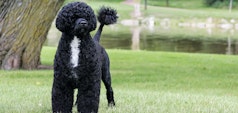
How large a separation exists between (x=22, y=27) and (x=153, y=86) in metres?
3.94

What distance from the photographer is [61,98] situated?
19.8 ft

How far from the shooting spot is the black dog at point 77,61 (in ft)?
18.7

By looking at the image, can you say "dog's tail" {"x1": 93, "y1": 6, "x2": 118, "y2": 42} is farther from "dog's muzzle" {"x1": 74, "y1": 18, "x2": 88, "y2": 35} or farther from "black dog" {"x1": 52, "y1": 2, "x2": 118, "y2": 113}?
"dog's muzzle" {"x1": 74, "y1": 18, "x2": 88, "y2": 35}

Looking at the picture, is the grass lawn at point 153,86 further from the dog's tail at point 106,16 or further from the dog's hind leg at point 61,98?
the dog's tail at point 106,16

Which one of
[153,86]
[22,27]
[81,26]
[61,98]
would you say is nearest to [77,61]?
[81,26]

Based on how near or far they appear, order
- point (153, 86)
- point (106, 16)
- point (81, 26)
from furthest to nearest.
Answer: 1. point (153, 86)
2. point (106, 16)
3. point (81, 26)

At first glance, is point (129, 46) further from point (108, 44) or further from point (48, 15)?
point (48, 15)

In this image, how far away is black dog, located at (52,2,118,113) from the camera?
5699 millimetres

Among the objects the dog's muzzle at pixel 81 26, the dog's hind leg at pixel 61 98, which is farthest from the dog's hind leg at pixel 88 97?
the dog's muzzle at pixel 81 26

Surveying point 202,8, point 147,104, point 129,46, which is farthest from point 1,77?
point 202,8

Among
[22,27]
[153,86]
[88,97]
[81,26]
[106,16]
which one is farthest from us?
[22,27]

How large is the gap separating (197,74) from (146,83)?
239cm

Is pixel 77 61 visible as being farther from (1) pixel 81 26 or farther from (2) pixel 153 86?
(2) pixel 153 86

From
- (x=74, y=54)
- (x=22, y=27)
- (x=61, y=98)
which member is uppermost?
(x=74, y=54)
